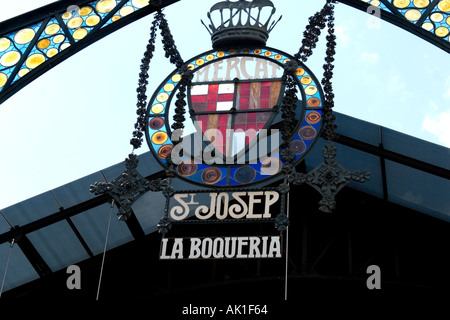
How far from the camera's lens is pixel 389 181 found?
60.5 ft

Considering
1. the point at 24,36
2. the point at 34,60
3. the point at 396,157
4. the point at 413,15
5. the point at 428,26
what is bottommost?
the point at 34,60

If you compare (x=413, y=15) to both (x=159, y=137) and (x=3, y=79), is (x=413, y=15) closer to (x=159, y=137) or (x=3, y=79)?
(x=159, y=137)

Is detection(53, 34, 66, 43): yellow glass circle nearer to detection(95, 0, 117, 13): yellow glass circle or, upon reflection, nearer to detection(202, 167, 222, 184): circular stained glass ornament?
detection(95, 0, 117, 13): yellow glass circle

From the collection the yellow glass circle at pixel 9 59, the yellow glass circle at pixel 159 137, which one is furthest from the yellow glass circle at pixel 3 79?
the yellow glass circle at pixel 159 137

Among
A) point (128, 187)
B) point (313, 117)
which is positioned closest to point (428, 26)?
point (313, 117)

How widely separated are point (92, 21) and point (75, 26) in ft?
0.92

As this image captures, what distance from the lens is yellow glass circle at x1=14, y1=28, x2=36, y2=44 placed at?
13086mm

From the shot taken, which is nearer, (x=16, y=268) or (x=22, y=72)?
(x=22, y=72)

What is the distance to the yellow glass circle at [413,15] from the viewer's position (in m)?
12.4

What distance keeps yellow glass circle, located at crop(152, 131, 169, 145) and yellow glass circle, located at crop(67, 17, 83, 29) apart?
227 cm

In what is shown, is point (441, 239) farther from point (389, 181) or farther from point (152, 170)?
point (152, 170)

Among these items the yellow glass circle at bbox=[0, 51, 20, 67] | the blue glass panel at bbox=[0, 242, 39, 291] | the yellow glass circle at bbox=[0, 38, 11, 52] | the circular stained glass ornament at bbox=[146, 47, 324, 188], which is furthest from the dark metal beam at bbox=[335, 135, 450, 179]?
the blue glass panel at bbox=[0, 242, 39, 291]

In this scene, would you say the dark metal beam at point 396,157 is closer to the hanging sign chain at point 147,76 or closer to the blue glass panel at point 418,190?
the blue glass panel at point 418,190

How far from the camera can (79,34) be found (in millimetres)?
13344
